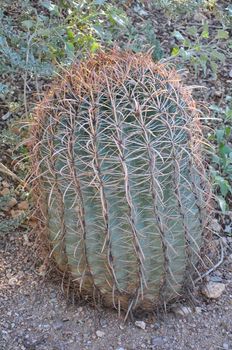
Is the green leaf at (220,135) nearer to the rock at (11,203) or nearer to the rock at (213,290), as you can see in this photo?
the rock at (213,290)

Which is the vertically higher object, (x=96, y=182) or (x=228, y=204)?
(x=96, y=182)

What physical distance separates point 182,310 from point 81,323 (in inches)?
11.7

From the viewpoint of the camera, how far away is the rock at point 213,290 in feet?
6.79

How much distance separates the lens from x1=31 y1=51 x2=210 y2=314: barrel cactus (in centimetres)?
171

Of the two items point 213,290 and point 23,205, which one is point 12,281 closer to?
point 23,205

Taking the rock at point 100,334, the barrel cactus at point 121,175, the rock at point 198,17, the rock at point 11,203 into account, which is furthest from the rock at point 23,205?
the rock at point 198,17

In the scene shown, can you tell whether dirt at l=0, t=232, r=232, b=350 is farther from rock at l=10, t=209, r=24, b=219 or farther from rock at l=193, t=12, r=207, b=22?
rock at l=193, t=12, r=207, b=22

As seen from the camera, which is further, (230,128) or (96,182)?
(230,128)

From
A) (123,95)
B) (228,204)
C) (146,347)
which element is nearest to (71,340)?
(146,347)

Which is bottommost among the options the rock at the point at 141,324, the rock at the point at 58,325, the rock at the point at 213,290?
the rock at the point at 58,325

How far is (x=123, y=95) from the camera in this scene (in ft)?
5.65

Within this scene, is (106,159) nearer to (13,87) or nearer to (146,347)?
(146,347)

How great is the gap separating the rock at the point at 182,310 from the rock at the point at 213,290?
9 cm

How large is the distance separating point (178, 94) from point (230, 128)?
0.90 meters
